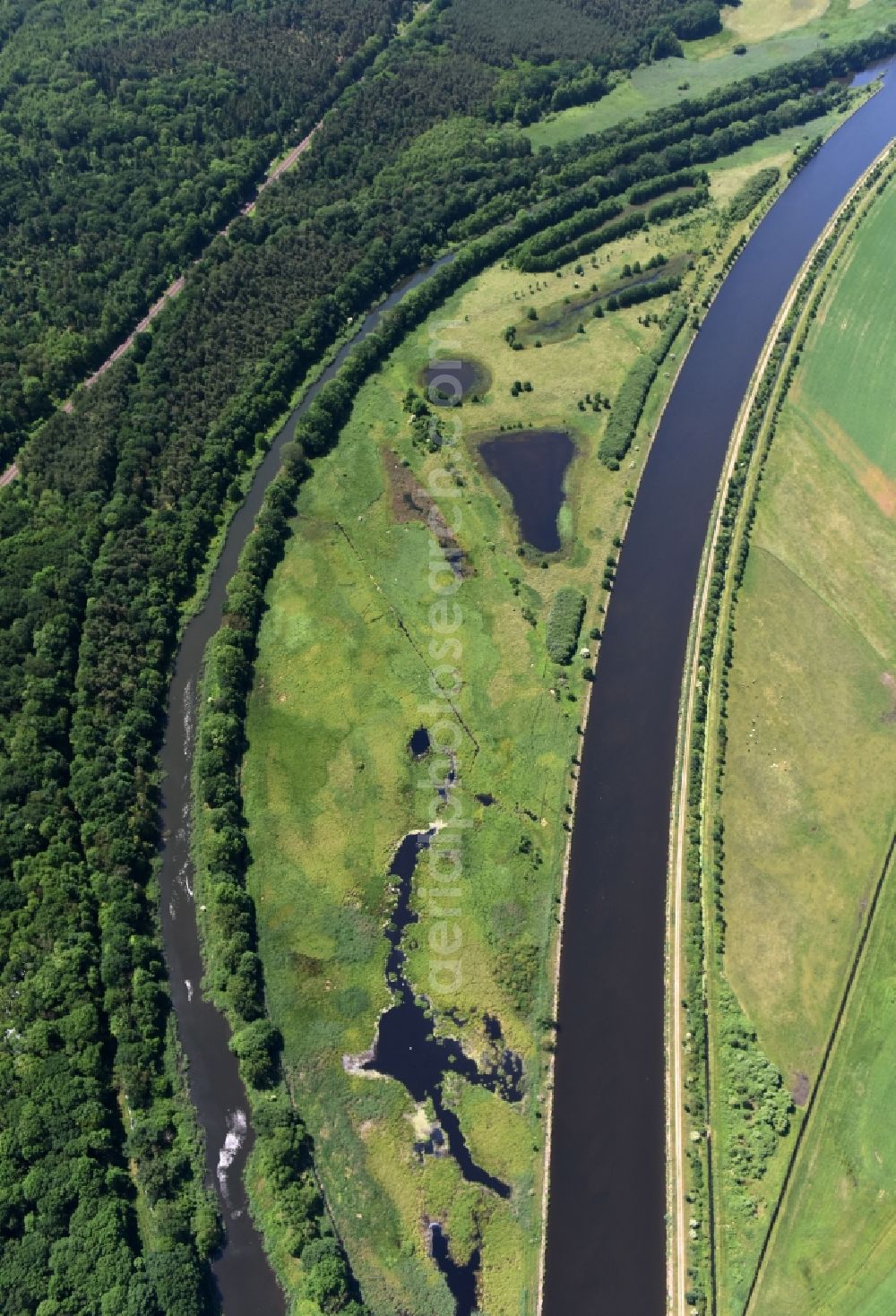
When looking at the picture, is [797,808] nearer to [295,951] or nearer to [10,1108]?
[295,951]

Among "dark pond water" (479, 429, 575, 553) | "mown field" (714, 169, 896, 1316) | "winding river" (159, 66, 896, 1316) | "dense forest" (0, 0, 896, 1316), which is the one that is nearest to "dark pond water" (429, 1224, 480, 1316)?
"winding river" (159, 66, 896, 1316)

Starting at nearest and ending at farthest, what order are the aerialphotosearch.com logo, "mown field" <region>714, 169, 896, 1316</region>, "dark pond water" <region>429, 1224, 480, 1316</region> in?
1. "dark pond water" <region>429, 1224, 480, 1316</region>
2. "mown field" <region>714, 169, 896, 1316</region>
3. the aerialphotosearch.com logo

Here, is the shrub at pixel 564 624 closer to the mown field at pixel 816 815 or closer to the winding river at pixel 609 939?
the winding river at pixel 609 939

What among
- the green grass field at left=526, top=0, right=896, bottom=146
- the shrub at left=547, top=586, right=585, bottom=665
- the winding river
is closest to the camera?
the winding river

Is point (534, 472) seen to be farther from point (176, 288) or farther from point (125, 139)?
point (125, 139)

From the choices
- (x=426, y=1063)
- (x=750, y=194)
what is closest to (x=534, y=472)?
(x=426, y=1063)

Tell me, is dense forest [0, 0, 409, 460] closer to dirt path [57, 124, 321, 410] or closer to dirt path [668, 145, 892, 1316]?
dirt path [57, 124, 321, 410]

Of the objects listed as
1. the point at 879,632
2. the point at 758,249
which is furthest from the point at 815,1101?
the point at 758,249
